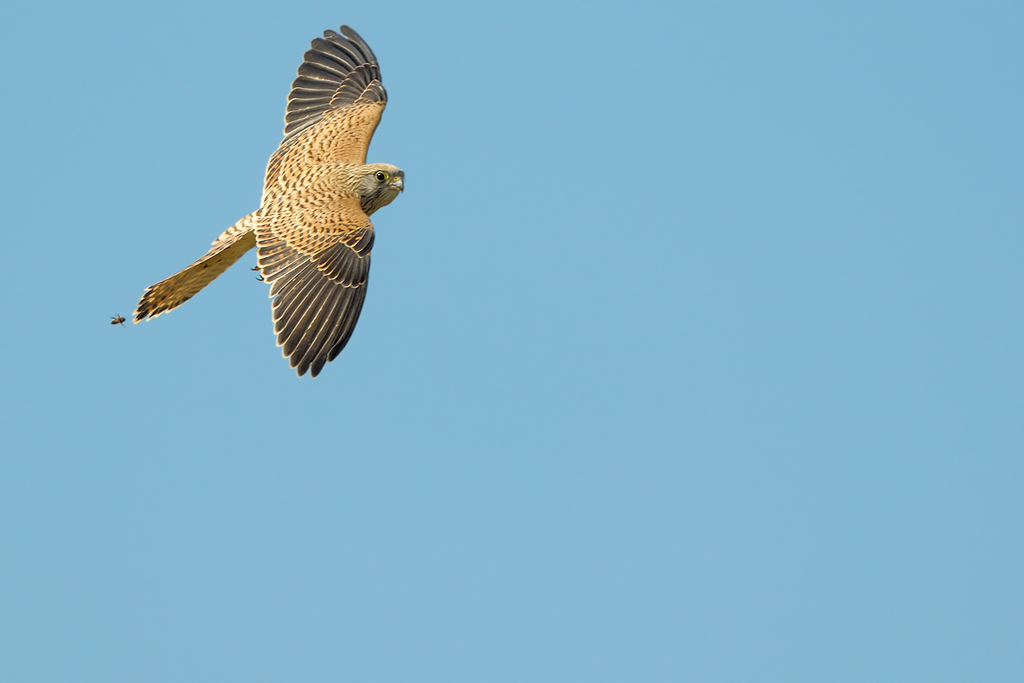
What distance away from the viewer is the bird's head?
16.2 meters

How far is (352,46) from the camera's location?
19.7 meters

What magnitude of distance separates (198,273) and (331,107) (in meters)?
4.73

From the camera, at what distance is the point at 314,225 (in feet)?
48.7

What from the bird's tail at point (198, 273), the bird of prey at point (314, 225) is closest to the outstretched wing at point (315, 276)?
the bird of prey at point (314, 225)

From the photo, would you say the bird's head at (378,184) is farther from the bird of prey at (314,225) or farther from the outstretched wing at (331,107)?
the outstretched wing at (331,107)

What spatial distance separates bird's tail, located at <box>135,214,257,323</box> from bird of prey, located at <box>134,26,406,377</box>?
13mm

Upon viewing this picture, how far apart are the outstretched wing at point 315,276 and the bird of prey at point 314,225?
0.04ft

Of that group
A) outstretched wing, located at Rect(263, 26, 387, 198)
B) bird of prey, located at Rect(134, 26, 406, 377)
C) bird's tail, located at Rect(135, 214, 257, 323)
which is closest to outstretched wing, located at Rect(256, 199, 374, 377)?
bird of prey, located at Rect(134, 26, 406, 377)

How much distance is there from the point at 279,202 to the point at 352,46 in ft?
16.0

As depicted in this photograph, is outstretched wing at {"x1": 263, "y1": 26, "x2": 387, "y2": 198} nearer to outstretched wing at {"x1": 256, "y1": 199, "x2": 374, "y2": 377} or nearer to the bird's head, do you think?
the bird's head

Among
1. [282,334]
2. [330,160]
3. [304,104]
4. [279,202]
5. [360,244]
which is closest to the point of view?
[282,334]

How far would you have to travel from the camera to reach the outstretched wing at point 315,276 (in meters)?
13.4

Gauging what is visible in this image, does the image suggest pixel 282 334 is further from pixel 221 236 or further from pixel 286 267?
pixel 221 236

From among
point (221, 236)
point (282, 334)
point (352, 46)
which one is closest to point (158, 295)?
point (221, 236)
